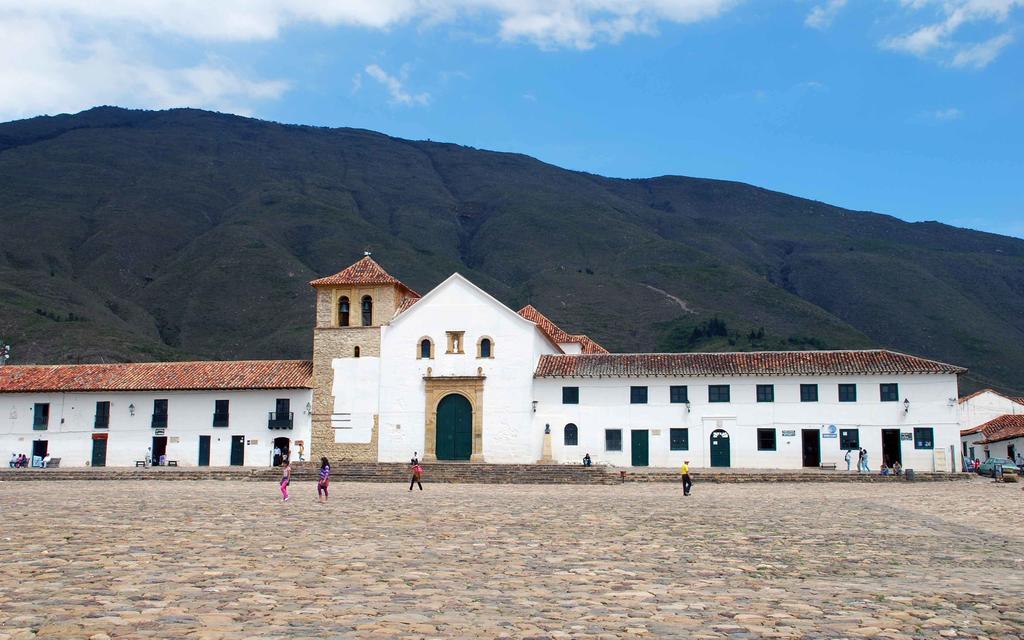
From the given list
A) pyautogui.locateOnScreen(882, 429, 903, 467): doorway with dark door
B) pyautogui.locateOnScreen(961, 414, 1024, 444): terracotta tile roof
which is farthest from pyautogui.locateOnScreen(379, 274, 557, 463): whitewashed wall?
pyautogui.locateOnScreen(961, 414, 1024, 444): terracotta tile roof

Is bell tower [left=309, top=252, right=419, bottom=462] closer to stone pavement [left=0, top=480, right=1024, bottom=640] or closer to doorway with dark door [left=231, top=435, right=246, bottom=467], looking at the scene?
doorway with dark door [left=231, top=435, right=246, bottom=467]

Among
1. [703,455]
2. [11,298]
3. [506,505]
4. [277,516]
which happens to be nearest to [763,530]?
[506,505]

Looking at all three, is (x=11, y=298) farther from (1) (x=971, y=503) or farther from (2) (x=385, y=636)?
(2) (x=385, y=636)

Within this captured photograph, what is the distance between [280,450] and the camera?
43094 millimetres

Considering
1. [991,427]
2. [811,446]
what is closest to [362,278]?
[811,446]

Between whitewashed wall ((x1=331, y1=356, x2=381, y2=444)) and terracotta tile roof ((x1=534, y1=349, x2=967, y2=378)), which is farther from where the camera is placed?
whitewashed wall ((x1=331, y1=356, x2=381, y2=444))

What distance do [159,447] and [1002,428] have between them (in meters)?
45.9

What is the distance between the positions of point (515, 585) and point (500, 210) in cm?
16368

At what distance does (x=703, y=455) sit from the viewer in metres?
41.7

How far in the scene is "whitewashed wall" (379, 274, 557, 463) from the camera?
140 ft

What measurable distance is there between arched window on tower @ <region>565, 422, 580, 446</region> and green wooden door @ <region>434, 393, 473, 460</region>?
433 centimetres

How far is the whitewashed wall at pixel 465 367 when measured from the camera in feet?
140

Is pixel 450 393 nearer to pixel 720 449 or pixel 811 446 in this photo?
pixel 720 449

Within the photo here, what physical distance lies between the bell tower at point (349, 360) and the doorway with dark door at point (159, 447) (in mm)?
7058
